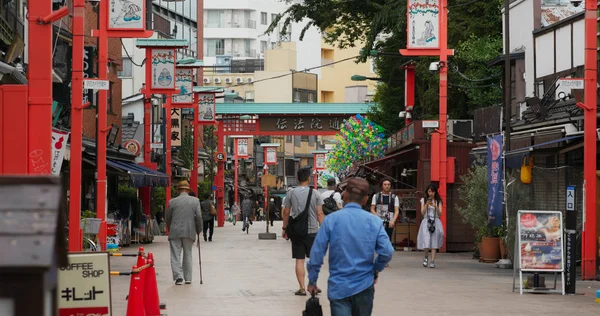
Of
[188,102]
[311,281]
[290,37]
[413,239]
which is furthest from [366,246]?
[290,37]

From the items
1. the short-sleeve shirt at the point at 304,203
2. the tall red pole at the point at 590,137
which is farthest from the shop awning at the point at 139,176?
the short-sleeve shirt at the point at 304,203

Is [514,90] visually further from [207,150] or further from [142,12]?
[207,150]

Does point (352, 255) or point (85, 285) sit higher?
point (352, 255)

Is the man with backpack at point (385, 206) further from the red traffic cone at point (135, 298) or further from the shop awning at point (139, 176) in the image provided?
the red traffic cone at point (135, 298)

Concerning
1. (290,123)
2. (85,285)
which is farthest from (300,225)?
(290,123)

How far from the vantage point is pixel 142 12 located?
82.1ft

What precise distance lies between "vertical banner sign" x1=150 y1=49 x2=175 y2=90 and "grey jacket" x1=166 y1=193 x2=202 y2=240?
20819 millimetres

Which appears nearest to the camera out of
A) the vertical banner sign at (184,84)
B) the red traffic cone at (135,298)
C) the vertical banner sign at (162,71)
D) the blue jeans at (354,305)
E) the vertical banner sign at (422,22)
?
the blue jeans at (354,305)

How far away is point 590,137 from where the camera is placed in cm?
2025

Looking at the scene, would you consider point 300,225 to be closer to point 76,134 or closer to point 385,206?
point 76,134

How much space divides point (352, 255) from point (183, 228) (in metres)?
9.66

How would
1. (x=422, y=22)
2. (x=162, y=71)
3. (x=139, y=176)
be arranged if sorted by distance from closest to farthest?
(x=422, y=22) → (x=139, y=176) → (x=162, y=71)

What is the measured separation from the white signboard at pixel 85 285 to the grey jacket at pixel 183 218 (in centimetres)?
789

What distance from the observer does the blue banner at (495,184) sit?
23.7 m
